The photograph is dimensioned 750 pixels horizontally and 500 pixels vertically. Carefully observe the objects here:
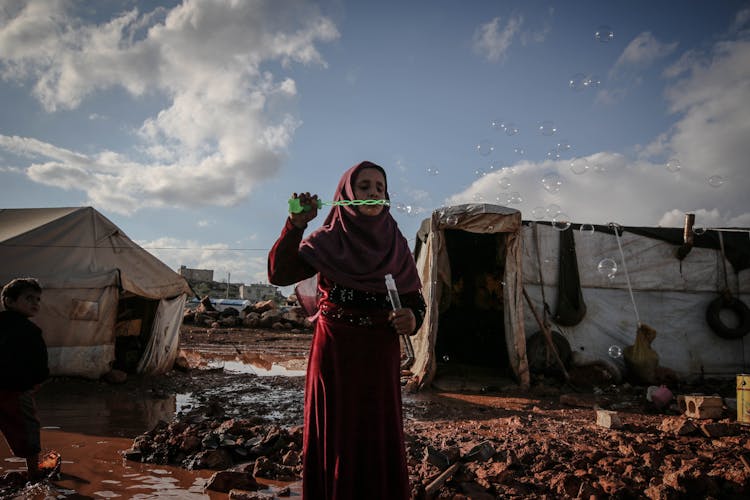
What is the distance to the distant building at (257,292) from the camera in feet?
128

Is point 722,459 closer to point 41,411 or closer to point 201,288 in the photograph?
point 41,411

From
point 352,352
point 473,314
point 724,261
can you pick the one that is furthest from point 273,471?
point 724,261

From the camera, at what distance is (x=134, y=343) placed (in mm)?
7906

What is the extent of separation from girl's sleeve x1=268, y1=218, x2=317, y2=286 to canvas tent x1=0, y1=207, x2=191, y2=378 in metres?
6.30

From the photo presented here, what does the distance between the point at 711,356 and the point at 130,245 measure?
1020 centimetres

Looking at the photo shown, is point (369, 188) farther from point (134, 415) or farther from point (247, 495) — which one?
point (134, 415)

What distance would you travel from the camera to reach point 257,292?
1570 inches

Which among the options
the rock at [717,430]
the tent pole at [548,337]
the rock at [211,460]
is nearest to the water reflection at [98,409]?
the rock at [211,460]

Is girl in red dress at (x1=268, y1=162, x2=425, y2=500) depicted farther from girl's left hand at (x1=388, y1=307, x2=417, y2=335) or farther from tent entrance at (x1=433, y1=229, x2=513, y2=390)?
tent entrance at (x1=433, y1=229, x2=513, y2=390)

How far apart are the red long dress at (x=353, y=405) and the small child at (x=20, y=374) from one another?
217 cm

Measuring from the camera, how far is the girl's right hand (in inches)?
72.1

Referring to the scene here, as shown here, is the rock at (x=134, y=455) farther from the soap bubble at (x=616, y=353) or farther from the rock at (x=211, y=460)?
the soap bubble at (x=616, y=353)

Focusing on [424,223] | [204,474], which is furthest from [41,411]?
Answer: [424,223]

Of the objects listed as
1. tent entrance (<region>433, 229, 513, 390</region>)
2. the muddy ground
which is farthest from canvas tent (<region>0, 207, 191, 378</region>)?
tent entrance (<region>433, 229, 513, 390</region>)
